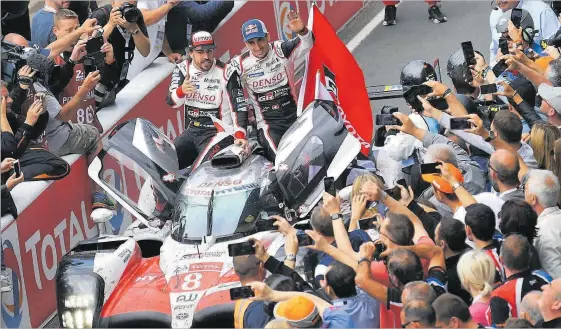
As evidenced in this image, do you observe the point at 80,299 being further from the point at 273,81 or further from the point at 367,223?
the point at 273,81

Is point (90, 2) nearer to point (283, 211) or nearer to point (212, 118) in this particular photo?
point (212, 118)

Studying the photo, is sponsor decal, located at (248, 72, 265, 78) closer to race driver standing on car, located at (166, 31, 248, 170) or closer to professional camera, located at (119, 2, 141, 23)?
race driver standing on car, located at (166, 31, 248, 170)

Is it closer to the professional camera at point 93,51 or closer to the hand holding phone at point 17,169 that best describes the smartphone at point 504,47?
the professional camera at point 93,51

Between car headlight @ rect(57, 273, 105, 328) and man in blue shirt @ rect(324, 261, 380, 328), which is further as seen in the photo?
car headlight @ rect(57, 273, 105, 328)

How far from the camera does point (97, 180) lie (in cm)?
1317

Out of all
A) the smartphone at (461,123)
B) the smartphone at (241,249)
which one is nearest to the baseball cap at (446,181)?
the smartphone at (461,123)

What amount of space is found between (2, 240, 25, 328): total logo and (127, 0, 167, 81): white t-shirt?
4.27 m

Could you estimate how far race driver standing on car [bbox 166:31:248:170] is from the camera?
47.3 feet

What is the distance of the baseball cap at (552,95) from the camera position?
499 inches

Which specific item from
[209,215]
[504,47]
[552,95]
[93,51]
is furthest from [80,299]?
[504,47]

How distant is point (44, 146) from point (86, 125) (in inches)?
23.5

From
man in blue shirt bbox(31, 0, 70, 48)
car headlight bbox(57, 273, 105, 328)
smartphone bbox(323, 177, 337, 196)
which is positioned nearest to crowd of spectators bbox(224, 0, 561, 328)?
smartphone bbox(323, 177, 337, 196)

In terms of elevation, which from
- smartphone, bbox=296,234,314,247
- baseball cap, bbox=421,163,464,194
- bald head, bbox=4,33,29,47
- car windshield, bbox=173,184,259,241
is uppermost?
bald head, bbox=4,33,29,47

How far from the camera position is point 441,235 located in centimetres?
1024
